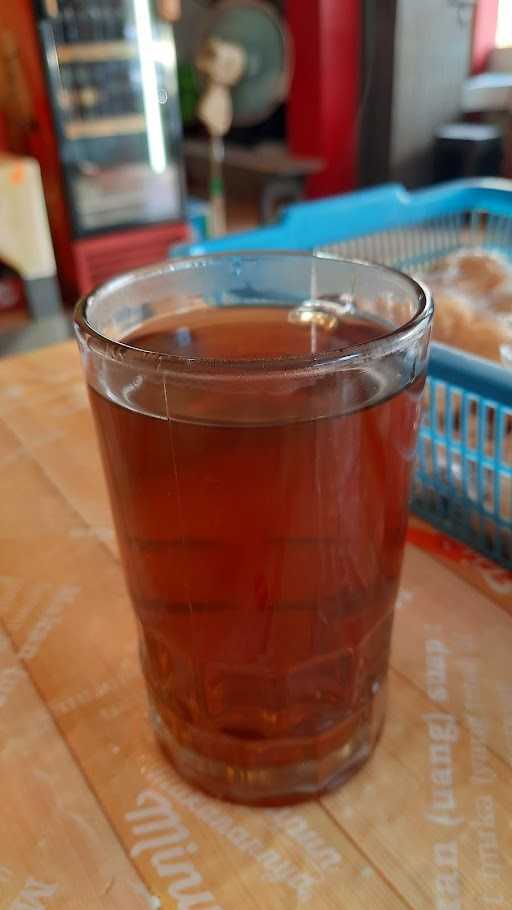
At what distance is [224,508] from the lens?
1.02 ft

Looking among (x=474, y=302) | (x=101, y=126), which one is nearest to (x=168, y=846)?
(x=474, y=302)

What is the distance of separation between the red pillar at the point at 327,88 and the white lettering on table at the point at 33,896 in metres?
2.66

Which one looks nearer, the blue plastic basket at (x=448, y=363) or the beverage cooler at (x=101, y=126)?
the blue plastic basket at (x=448, y=363)

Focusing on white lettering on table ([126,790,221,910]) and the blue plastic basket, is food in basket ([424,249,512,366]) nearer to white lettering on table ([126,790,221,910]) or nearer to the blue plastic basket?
the blue plastic basket

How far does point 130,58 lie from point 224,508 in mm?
2195

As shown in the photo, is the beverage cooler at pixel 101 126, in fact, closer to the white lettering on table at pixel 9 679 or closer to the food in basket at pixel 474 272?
the food in basket at pixel 474 272

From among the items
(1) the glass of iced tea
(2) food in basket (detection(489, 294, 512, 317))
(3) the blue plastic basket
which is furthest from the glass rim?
(2) food in basket (detection(489, 294, 512, 317))

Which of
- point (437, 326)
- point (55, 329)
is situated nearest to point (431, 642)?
point (437, 326)

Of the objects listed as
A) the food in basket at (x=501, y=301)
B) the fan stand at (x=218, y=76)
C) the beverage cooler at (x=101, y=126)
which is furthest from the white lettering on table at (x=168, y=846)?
the fan stand at (x=218, y=76)

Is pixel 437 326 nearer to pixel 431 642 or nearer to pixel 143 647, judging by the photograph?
pixel 431 642

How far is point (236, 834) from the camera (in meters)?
0.37

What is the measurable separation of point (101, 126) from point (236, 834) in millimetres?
2176

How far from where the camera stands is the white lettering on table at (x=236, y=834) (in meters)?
0.35

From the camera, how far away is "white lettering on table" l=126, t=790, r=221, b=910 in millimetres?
347
